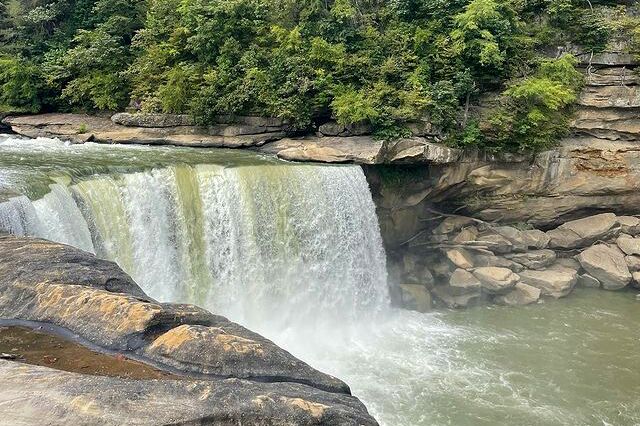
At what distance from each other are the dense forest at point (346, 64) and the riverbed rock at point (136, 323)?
10.3 m

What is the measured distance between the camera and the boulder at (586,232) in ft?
50.4

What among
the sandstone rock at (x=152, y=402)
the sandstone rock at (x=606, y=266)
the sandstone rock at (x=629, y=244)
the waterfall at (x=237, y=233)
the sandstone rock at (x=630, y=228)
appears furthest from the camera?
the sandstone rock at (x=630, y=228)

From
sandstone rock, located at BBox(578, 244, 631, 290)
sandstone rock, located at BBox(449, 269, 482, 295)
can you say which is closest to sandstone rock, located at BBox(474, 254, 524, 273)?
sandstone rock, located at BBox(449, 269, 482, 295)

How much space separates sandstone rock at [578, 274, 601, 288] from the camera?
593 inches

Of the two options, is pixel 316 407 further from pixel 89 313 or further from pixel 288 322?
pixel 288 322

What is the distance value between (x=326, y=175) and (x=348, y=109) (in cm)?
281

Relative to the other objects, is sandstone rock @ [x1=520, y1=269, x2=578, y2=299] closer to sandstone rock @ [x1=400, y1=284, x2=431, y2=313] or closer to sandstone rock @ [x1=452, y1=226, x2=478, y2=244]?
sandstone rock @ [x1=452, y1=226, x2=478, y2=244]

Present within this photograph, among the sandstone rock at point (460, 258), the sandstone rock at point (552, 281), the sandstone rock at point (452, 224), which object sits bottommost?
the sandstone rock at point (552, 281)

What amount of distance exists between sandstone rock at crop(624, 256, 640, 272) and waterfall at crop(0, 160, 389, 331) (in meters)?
7.39

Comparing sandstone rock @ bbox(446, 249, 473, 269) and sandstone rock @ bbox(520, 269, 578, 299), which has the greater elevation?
sandstone rock @ bbox(446, 249, 473, 269)

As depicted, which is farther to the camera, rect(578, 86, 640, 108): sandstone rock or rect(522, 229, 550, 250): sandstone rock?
rect(522, 229, 550, 250): sandstone rock

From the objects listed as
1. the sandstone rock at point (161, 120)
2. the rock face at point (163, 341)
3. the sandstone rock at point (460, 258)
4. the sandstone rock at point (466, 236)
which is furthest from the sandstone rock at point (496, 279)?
the rock face at point (163, 341)

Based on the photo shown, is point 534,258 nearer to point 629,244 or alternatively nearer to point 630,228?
point 629,244

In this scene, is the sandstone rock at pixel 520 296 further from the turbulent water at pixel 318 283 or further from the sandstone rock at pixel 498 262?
the sandstone rock at pixel 498 262
